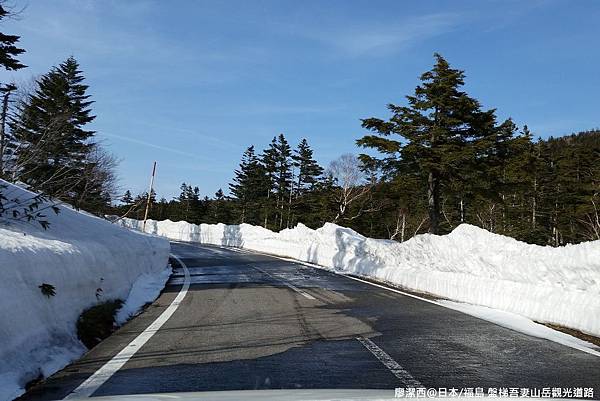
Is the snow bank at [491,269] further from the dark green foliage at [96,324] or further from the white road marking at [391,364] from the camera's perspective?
the dark green foliage at [96,324]

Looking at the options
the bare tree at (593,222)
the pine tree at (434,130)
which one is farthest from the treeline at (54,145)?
the bare tree at (593,222)

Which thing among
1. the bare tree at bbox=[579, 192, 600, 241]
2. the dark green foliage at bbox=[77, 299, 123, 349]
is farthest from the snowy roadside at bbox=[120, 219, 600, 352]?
the bare tree at bbox=[579, 192, 600, 241]

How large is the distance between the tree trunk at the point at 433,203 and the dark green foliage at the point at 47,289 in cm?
2521

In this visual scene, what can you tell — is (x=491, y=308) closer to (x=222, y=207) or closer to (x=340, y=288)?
(x=340, y=288)

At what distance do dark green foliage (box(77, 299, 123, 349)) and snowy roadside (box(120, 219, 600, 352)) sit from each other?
650cm

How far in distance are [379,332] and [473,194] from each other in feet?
80.6

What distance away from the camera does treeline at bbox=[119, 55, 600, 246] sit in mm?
29062

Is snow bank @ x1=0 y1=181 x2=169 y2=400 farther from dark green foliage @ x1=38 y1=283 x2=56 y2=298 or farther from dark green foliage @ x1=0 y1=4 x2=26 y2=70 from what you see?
dark green foliage @ x1=0 y1=4 x2=26 y2=70

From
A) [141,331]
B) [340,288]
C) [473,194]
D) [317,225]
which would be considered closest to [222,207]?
[317,225]

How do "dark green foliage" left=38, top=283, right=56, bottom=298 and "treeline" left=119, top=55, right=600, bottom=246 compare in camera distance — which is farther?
"treeline" left=119, top=55, right=600, bottom=246

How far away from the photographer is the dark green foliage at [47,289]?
5.96 m

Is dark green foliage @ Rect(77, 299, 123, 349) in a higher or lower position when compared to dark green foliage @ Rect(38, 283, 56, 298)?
lower

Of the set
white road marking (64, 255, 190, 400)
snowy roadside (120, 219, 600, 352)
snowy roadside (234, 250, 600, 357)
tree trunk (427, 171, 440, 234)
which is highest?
tree trunk (427, 171, 440, 234)

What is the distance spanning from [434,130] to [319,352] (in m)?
25.4
